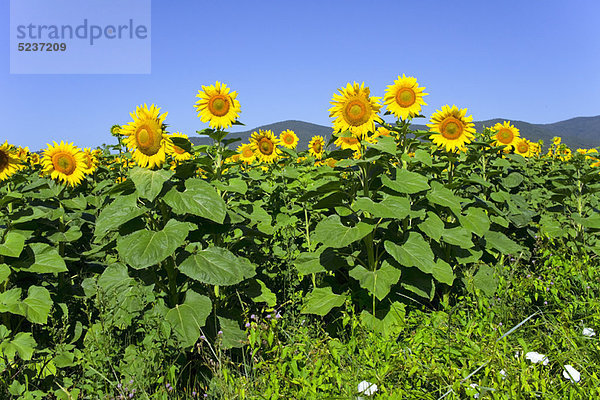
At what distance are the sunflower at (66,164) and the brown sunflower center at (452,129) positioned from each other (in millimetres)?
3667

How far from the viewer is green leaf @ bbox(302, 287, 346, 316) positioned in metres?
3.78

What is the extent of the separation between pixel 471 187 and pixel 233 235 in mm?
3020

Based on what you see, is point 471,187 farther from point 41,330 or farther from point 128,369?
point 41,330

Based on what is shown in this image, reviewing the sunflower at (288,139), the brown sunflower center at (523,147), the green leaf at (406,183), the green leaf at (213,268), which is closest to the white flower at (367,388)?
the green leaf at (213,268)

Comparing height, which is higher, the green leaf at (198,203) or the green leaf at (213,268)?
the green leaf at (198,203)

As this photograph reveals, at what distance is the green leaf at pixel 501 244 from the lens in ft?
15.4

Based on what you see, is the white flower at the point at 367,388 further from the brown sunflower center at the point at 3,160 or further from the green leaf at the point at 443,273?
the brown sunflower center at the point at 3,160

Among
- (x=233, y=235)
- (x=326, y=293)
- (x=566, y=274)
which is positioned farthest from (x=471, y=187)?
(x=233, y=235)

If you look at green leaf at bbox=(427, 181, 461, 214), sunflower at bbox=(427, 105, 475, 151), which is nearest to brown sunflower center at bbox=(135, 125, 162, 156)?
green leaf at bbox=(427, 181, 461, 214)

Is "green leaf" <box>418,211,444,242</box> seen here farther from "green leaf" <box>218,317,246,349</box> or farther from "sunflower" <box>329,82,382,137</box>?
"green leaf" <box>218,317,246,349</box>

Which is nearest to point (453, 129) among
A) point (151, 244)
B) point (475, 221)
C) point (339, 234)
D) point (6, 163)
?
point (475, 221)

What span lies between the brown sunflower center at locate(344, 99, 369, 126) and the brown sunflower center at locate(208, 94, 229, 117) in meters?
1.11

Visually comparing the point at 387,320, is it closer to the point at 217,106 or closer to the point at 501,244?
the point at 501,244

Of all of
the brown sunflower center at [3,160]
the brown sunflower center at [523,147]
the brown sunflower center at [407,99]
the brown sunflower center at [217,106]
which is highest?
the brown sunflower center at [407,99]
